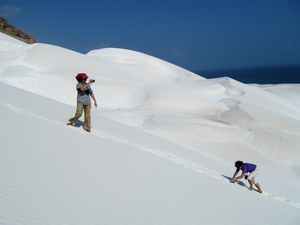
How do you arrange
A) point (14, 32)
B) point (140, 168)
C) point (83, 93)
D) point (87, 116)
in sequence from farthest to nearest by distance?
point (14, 32) → point (87, 116) → point (83, 93) → point (140, 168)

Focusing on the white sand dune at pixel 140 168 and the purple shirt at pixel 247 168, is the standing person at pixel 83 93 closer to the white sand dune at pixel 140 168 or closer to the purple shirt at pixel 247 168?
the white sand dune at pixel 140 168

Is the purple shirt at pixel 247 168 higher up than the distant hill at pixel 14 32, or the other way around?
the distant hill at pixel 14 32

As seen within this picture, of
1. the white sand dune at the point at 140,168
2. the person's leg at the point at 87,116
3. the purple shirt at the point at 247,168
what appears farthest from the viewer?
the purple shirt at the point at 247,168

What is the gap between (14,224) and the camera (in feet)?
12.3

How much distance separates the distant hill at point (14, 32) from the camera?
179 feet

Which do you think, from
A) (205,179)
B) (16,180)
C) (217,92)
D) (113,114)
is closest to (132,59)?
(217,92)

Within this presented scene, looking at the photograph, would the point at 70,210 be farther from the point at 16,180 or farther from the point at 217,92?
the point at 217,92

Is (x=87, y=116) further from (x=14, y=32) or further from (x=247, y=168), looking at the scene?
(x=14, y=32)

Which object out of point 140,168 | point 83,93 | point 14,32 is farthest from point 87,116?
point 14,32

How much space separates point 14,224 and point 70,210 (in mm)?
890

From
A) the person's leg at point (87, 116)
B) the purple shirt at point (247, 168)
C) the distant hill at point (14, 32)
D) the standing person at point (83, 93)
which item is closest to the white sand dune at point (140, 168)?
the person's leg at point (87, 116)

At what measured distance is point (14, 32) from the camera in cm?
5653

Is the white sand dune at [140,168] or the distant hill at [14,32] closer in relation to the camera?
the white sand dune at [140,168]

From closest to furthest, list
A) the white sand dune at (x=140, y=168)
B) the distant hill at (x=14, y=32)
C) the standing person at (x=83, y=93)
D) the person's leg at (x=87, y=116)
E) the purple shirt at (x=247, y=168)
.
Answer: the white sand dune at (x=140, y=168) → the standing person at (x=83, y=93) → the person's leg at (x=87, y=116) → the purple shirt at (x=247, y=168) → the distant hill at (x=14, y=32)
